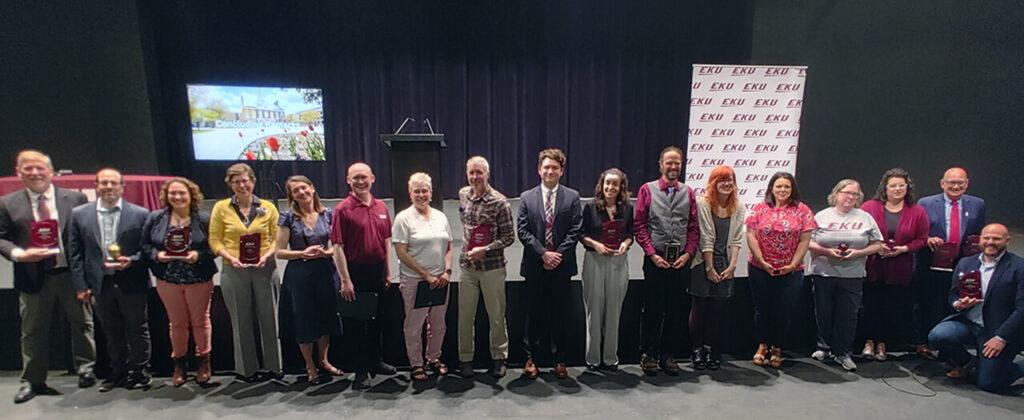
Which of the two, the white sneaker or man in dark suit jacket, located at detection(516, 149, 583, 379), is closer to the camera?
man in dark suit jacket, located at detection(516, 149, 583, 379)

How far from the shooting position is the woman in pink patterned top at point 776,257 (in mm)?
2846

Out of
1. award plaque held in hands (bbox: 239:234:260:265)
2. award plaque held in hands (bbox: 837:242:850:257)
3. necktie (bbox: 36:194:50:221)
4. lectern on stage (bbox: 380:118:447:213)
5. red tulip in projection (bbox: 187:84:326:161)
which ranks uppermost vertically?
red tulip in projection (bbox: 187:84:326:161)

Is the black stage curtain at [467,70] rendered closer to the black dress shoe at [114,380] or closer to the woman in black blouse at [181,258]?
the black dress shoe at [114,380]

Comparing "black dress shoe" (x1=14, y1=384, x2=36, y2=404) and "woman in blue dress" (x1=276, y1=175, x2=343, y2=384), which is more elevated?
A: "woman in blue dress" (x1=276, y1=175, x2=343, y2=384)

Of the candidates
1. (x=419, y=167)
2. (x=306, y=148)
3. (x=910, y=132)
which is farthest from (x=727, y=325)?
(x=306, y=148)

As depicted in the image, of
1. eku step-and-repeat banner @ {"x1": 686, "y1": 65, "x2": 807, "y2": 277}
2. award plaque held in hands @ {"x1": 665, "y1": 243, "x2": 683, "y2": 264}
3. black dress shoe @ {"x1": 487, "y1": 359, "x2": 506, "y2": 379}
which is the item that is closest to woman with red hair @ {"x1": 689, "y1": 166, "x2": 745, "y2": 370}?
award plaque held in hands @ {"x1": 665, "y1": 243, "x2": 683, "y2": 264}

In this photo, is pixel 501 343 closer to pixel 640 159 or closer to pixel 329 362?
pixel 329 362

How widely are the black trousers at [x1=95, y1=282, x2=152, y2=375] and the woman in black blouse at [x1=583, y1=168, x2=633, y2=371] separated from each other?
282cm

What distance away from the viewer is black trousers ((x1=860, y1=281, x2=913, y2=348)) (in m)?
3.08

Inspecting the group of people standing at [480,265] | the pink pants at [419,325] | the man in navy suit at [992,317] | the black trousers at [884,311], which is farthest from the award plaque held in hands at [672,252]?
the man in navy suit at [992,317]

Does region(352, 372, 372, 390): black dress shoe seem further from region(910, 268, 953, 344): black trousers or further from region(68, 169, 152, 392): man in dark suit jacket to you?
region(910, 268, 953, 344): black trousers

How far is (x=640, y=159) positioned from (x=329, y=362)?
787cm

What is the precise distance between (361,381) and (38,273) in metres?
2.01

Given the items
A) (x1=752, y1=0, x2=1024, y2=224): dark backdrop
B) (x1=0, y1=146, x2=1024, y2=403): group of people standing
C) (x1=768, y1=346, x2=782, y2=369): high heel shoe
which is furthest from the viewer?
(x1=752, y1=0, x2=1024, y2=224): dark backdrop
